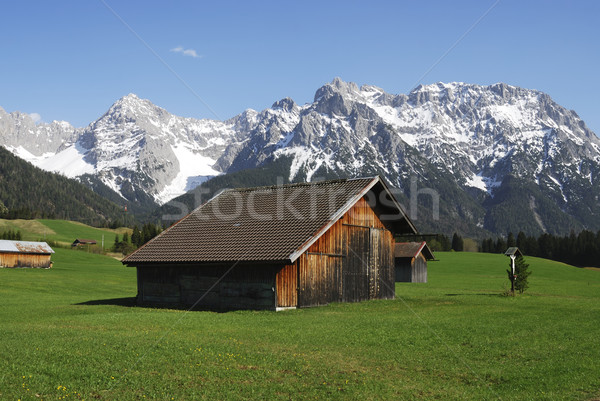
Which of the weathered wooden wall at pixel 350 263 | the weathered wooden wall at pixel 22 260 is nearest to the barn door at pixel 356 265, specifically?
the weathered wooden wall at pixel 350 263

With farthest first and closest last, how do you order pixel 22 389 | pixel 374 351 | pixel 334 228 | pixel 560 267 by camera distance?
pixel 560 267, pixel 334 228, pixel 374 351, pixel 22 389

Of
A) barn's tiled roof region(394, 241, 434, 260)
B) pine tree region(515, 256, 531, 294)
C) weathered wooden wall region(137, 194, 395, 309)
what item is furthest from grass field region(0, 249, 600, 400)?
barn's tiled roof region(394, 241, 434, 260)

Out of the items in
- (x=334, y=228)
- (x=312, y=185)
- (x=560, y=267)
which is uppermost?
(x=312, y=185)

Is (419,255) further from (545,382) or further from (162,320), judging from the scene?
(545,382)

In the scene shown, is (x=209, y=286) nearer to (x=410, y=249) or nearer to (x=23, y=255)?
(x=410, y=249)

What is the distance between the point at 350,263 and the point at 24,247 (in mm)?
76558

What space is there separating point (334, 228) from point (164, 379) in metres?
22.8

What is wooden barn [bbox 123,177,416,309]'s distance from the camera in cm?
3189

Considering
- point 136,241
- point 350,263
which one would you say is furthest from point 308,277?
point 136,241

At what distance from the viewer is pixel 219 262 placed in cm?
3259

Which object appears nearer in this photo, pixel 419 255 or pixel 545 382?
pixel 545 382

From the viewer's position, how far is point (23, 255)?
93.8 meters

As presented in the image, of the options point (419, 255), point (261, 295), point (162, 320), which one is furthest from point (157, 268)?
point (419, 255)

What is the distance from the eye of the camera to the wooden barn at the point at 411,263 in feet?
250
